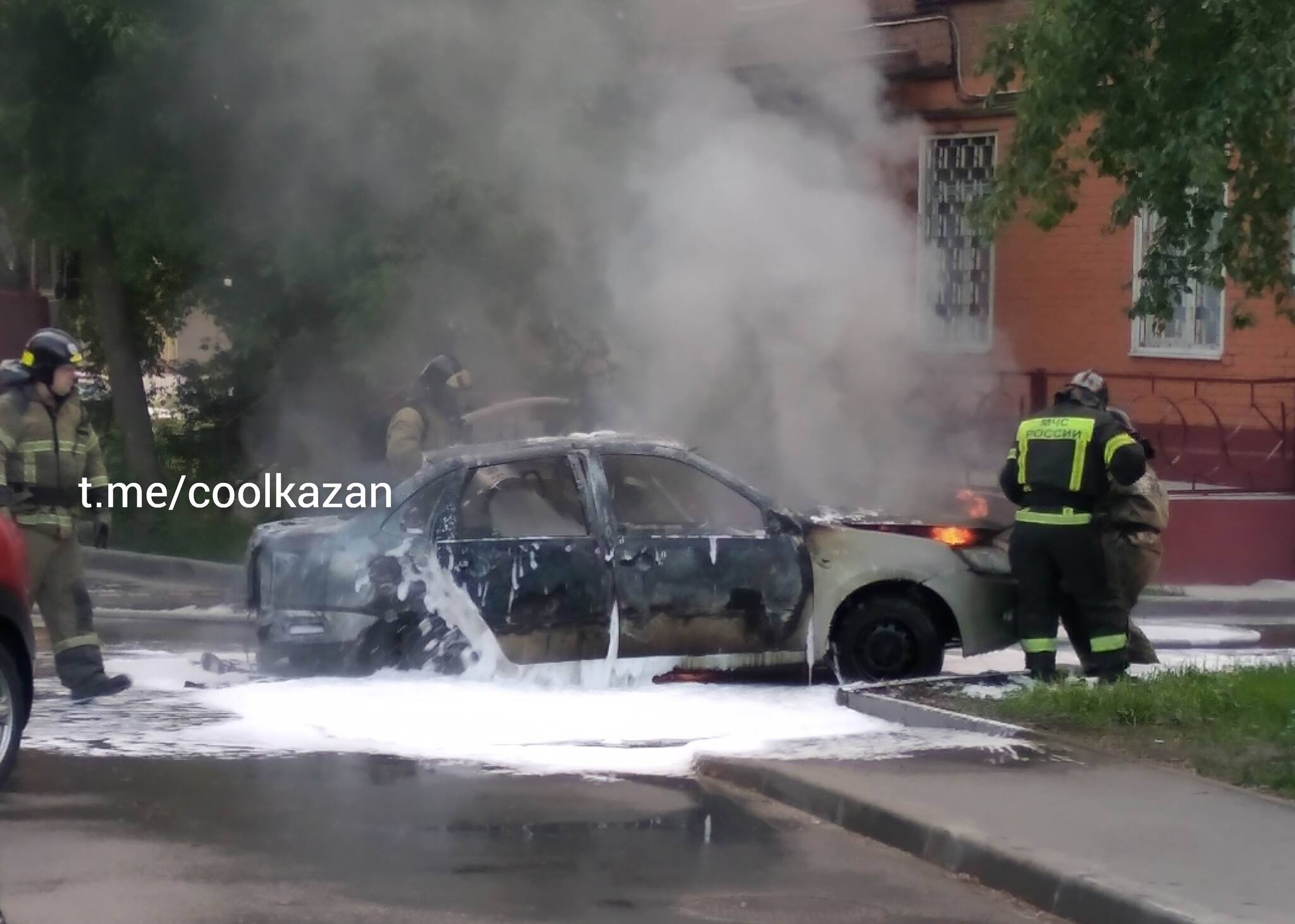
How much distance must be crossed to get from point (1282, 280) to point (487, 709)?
4.71 meters

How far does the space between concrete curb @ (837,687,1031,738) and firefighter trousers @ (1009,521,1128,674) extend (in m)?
0.86

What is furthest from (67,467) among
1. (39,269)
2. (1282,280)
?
(39,269)

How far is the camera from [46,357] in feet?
27.0

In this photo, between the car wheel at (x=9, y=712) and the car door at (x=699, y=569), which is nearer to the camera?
the car wheel at (x=9, y=712)

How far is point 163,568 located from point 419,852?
8328 millimetres

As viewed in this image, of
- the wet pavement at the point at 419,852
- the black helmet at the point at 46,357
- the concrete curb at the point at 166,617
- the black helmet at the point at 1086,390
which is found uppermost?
the black helmet at the point at 46,357

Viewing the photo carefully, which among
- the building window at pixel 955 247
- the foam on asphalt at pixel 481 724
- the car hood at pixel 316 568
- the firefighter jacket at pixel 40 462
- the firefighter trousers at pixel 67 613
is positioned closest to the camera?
the foam on asphalt at pixel 481 724

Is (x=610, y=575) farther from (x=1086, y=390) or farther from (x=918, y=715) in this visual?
(x=1086, y=390)

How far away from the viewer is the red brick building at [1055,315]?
46.4ft

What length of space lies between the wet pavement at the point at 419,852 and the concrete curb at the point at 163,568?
633cm

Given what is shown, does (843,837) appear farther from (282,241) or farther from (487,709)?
(282,241)

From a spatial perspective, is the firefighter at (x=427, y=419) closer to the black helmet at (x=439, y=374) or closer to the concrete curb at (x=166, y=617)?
the black helmet at (x=439, y=374)

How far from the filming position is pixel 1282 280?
31.4ft

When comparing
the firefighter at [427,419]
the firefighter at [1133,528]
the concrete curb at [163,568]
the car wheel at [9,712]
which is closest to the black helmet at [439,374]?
the firefighter at [427,419]
